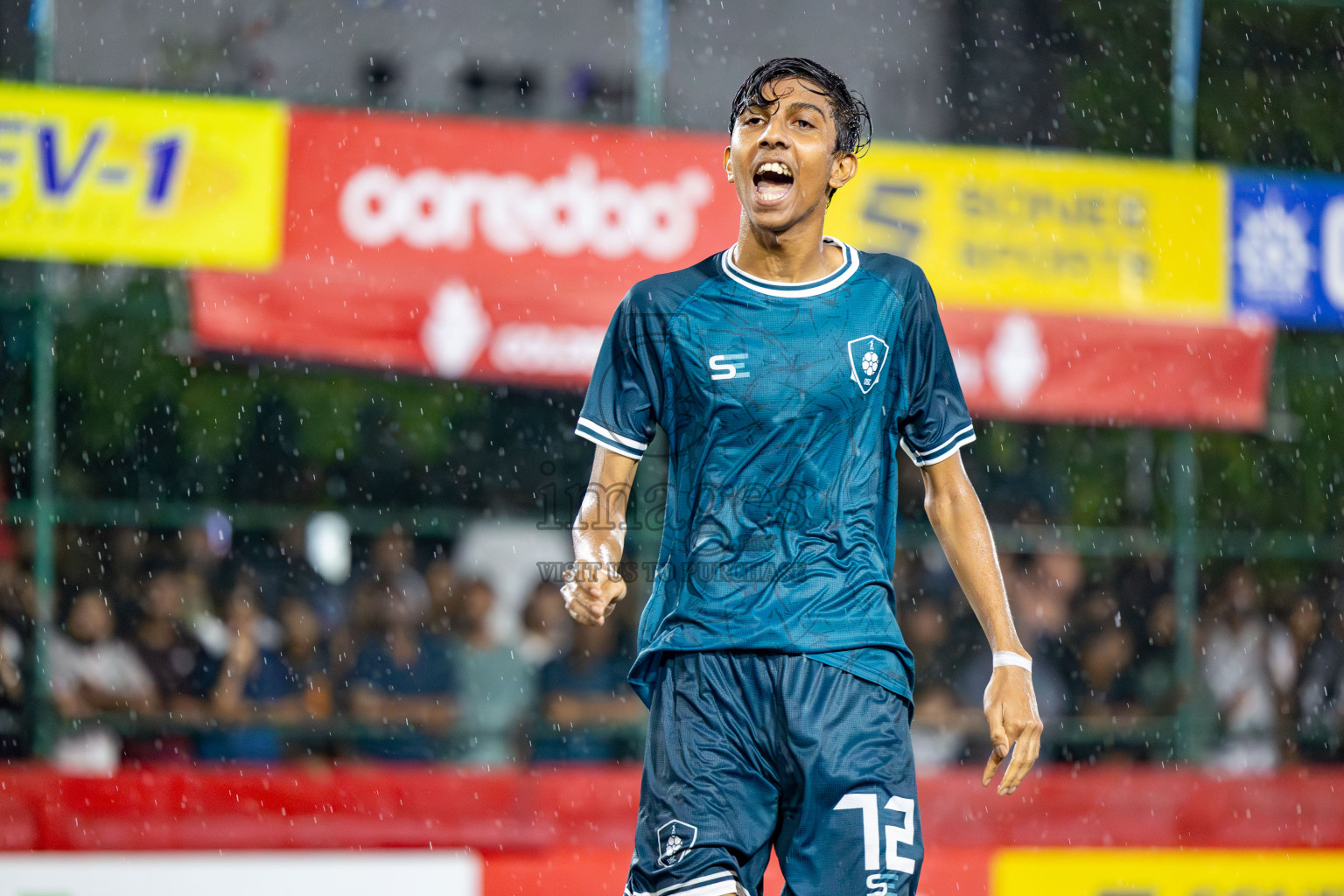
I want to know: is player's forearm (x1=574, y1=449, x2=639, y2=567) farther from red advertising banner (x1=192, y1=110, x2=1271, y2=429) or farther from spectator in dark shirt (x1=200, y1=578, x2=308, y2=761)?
spectator in dark shirt (x1=200, y1=578, x2=308, y2=761)

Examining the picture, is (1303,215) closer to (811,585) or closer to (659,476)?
(659,476)

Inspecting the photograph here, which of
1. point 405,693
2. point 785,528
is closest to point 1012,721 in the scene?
point 785,528

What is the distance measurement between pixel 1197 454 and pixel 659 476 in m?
7.72

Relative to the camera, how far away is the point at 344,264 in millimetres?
8453

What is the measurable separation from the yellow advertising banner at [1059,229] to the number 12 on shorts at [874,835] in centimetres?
642

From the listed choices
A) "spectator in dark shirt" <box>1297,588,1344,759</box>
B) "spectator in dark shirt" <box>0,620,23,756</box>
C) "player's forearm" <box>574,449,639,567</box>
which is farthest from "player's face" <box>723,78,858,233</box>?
"spectator in dark shirt" <box>1297,588,1344,759</box>

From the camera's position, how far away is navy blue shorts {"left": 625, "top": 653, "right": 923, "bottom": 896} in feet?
9.52

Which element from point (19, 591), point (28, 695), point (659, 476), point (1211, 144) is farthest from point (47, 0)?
point (1211, 144)

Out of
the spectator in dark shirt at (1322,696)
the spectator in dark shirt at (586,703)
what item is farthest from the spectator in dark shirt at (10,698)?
the spectator in dark shirt at (1322,696)

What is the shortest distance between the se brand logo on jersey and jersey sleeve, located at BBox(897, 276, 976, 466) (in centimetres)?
35

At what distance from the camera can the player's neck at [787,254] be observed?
314cm

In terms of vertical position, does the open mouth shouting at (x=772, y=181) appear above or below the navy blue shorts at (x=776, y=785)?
above

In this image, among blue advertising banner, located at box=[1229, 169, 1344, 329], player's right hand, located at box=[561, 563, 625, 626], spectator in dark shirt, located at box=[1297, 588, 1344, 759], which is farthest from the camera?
spectator in dark shirt, located at box=[1297, 588, 1344, 759]

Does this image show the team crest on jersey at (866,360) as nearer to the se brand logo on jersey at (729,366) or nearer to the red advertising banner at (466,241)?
the se brand logo on jersey at (729,366)
